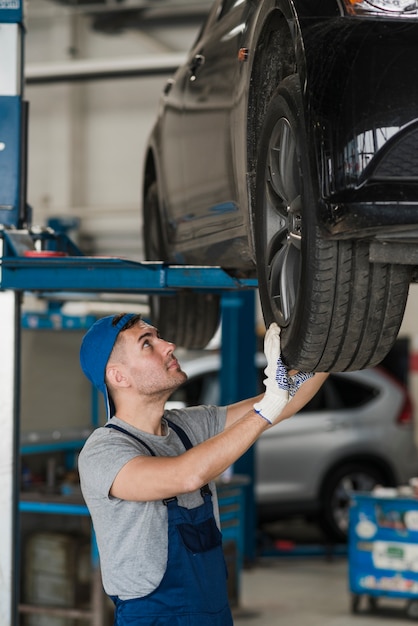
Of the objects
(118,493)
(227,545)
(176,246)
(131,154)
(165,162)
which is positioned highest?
(131,154)

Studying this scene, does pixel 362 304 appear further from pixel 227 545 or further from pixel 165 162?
pixel 227 545

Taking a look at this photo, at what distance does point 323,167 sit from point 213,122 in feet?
3.93

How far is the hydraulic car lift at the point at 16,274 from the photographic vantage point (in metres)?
3.25

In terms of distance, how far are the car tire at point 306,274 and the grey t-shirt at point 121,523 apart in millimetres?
512

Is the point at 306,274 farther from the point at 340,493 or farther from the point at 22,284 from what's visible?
the point at 340,493

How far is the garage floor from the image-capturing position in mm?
6453

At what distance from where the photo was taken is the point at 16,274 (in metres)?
3.30

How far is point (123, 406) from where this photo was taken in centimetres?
289

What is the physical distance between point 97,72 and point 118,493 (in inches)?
376

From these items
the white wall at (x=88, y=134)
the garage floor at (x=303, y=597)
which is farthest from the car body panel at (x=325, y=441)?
the white wall at (x=88, y=134)

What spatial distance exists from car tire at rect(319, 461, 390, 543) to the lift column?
18.0 ft

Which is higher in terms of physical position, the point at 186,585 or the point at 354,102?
the point at 354,102

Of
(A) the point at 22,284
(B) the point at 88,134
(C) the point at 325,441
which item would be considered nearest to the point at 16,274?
(A) the point at 22,284

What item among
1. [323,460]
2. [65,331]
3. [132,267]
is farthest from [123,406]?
[323,460]
